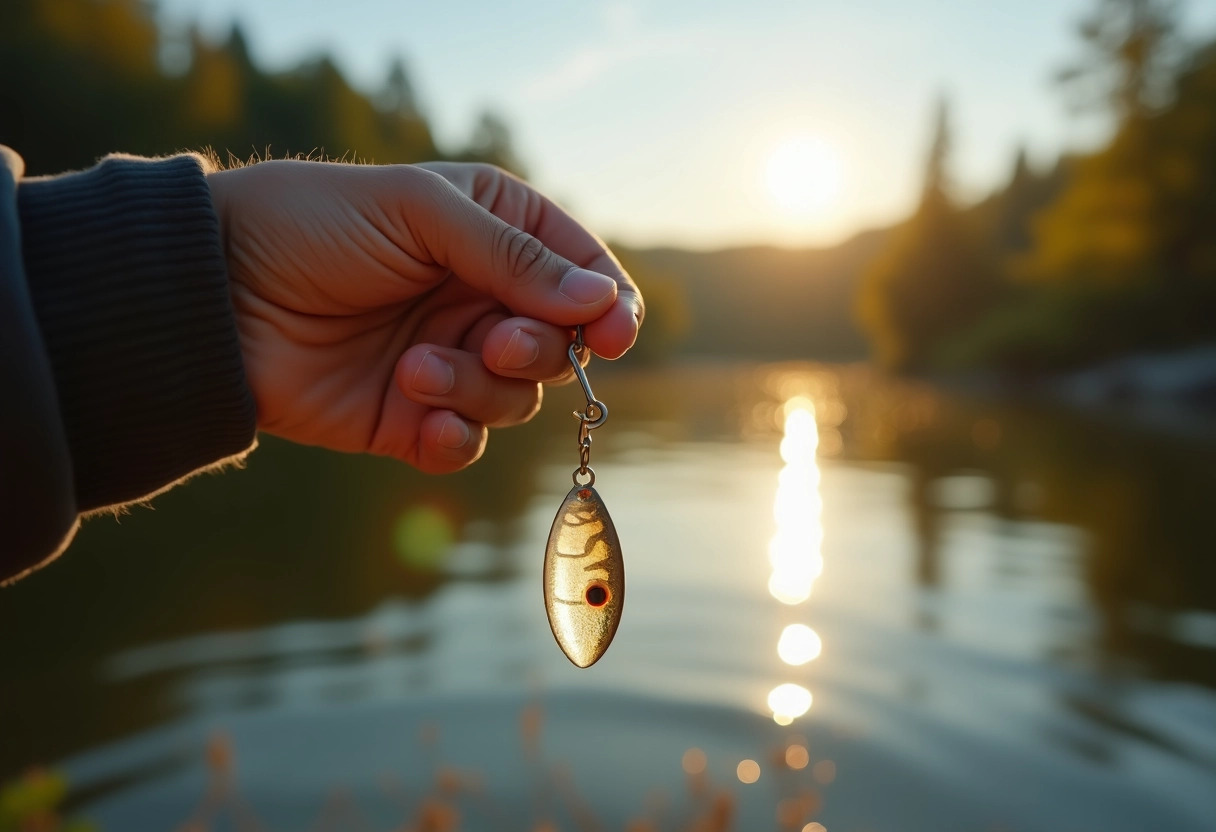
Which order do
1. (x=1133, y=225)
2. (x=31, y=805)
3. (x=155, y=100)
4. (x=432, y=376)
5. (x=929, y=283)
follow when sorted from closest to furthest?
(x=432, y=376), (x=31, y=805), (x=155, y=100), (x=1133, y=225), (x=929, y=283)

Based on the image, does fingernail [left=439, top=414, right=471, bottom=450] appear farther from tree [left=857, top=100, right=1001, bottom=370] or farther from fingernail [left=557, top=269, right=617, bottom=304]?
tree [left=857, top=100, right=1001, bottom=370]

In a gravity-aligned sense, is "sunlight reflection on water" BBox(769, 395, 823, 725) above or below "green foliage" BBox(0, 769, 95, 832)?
above

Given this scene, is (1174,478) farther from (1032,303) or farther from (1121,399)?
(1032,303)

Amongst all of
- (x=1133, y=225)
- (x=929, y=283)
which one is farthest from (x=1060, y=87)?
(x=929, y=283)

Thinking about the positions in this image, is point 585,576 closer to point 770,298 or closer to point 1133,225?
point 1133,225

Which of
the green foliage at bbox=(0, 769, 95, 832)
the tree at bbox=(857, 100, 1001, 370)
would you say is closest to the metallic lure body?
the green foliage at bbox=(0, 769, 95, 832)

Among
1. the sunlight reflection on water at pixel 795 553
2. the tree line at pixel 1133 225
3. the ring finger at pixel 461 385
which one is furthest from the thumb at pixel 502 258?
the tree line at pixel 1133 225

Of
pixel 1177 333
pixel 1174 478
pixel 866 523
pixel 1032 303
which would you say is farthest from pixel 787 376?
pixel 866 523
